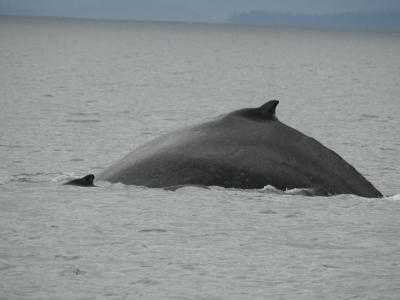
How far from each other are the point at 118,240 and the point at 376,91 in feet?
148

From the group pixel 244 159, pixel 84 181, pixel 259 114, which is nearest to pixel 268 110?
pixel 259 114

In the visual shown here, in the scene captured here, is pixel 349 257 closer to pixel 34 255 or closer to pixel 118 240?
pixel 118 240

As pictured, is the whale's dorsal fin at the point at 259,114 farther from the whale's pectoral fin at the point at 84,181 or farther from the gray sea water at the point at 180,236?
the whale's pectoral fin at the point at 84,181

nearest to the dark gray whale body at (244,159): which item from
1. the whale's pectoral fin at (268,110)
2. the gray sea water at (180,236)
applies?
the whale's pectoral fin at (268,110)

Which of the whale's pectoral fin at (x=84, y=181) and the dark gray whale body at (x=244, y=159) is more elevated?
the dark gray whale body at (x=244, y=159)

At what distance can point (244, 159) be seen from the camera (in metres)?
12.7

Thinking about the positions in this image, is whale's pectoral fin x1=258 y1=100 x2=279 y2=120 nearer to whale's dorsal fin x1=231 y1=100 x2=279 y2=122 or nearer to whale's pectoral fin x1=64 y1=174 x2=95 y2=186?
whale's dorsal fin x1=231 y1=100 x2=279 y2=122

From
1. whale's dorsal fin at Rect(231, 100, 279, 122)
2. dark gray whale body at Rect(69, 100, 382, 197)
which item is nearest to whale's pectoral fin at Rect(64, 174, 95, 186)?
dark gray whale body at Rect(69, 100, 382, 197)

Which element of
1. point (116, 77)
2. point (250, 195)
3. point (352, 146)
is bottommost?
point (116, 77)

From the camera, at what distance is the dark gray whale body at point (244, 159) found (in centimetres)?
1279

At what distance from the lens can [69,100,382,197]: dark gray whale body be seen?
12789mm

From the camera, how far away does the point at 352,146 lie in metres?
23.9

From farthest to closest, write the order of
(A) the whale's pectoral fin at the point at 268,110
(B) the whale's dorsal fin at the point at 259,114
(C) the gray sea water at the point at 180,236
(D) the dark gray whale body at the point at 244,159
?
1. (B) the whale's dorsal fin at the point at 259,114
2. (A) the whale's pectoral fin at the point at 268,110
3. (D) the dark gray whale body at the point at 244,159
4. (C) the gray sea water at the point at 180,236

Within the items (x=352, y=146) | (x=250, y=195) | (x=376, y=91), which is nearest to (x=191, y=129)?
(x=250, y=195)
